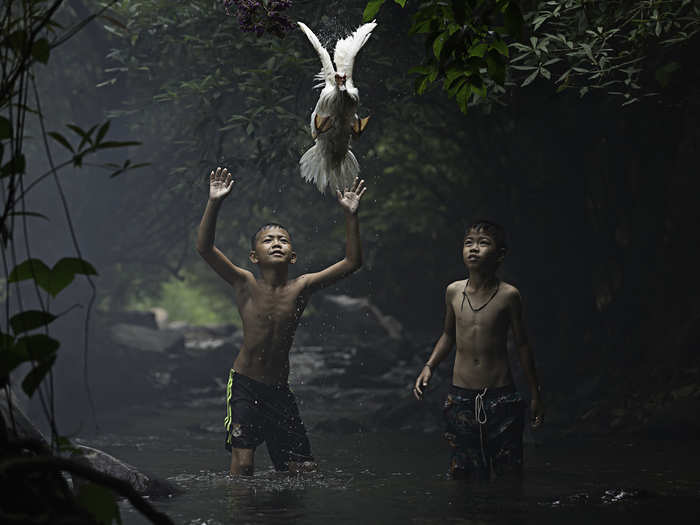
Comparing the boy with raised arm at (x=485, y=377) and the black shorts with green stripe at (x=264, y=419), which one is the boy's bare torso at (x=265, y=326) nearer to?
the black shorts with green stripe at (x=264, y=419)

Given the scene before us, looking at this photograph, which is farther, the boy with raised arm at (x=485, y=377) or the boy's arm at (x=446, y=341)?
the boy's arm at (x=446, y=341)

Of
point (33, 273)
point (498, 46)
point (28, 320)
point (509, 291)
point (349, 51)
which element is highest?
point (349, 51)

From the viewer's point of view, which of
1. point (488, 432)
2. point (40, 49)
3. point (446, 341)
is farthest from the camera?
point (446, 341)

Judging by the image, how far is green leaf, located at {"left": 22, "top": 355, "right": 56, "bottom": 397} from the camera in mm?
2654

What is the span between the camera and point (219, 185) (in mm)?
6984

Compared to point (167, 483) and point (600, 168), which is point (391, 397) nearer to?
point (600, 168)

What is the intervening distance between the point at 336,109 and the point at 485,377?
2547 mm

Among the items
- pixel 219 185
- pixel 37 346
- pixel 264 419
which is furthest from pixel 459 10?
pixel 264 419

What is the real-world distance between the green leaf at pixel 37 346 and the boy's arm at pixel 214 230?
13.6 feet

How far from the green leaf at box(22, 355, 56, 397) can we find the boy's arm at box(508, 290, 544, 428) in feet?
15.5

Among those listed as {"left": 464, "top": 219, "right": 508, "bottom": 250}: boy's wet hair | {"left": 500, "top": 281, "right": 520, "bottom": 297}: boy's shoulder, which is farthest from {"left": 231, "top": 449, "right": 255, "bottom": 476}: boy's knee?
{"left": 464, "top": 219, "right": 508, "bottom": 250}: boy's wet hair

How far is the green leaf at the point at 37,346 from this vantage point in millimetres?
2660

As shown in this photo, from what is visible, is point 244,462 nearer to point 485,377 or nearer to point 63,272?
point 485,377

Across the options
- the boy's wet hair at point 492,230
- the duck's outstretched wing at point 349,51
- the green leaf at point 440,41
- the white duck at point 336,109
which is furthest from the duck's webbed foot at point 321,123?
the boy's wet hair at point 492,230
